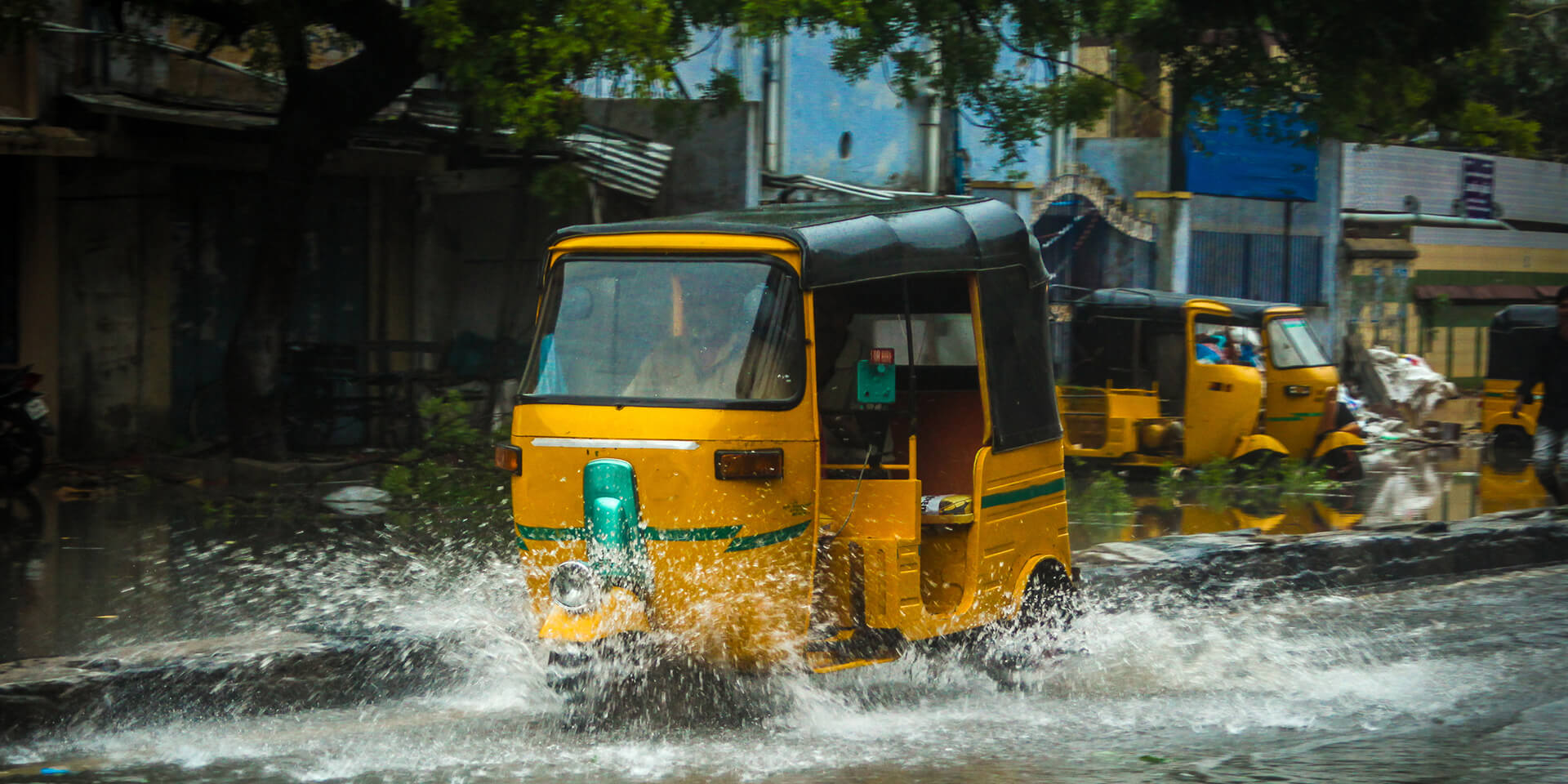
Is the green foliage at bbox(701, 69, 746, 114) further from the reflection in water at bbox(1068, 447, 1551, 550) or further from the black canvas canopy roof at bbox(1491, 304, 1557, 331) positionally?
the black canvas canopy roof at bbox(1491, 304, 1557, 331)

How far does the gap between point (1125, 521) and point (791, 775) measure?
23.8 feet

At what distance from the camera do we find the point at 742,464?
5.31m

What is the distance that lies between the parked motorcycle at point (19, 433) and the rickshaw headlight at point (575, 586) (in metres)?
7.12

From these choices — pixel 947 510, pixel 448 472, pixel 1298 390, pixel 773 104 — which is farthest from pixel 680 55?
pixel 773 104

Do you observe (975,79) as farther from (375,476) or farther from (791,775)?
(791,775)

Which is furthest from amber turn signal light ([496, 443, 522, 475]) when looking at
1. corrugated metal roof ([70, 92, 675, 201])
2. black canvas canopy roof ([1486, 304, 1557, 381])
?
black canvas canopy roof ([1486, 304, 1557, 381])

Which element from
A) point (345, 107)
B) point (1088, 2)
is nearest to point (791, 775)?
point (345, 107)

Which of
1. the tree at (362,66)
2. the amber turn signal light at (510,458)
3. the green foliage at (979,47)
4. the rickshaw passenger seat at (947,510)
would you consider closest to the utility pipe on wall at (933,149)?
the green foliage at (979,47)

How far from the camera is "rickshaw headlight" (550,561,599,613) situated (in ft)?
17.7

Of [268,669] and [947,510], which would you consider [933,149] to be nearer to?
[947,510]

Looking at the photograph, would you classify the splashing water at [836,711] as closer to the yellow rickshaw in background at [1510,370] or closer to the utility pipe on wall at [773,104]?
the yellow rickshaw in background at [1510,370]

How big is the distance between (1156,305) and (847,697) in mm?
9072

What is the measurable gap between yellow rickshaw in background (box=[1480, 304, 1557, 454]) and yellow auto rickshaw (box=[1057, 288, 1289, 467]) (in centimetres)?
477

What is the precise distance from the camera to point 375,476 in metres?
11.6
